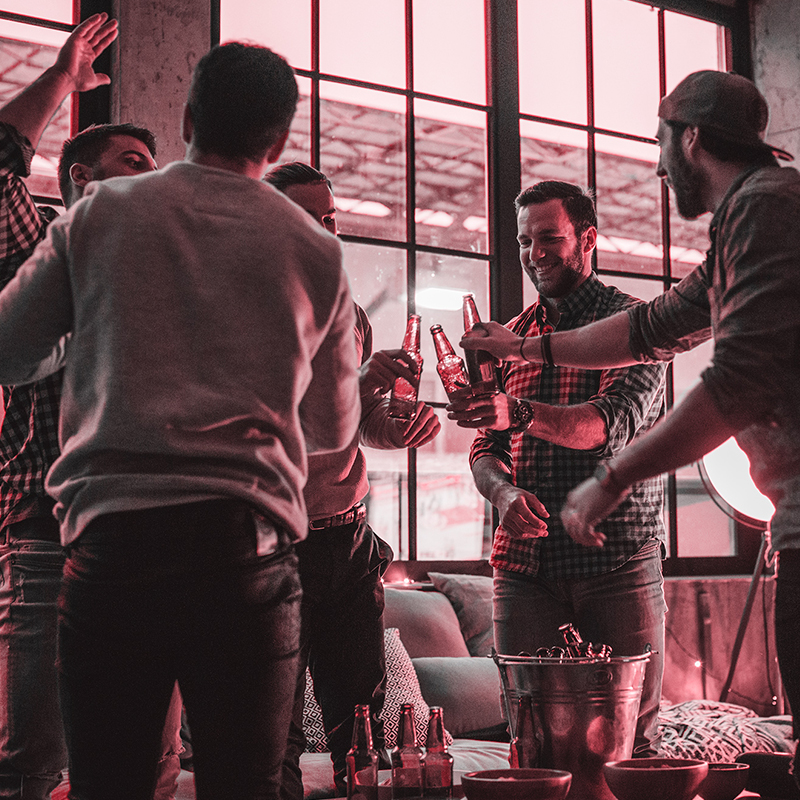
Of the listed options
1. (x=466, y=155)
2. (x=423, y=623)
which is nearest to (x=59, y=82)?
(x=423, y=623)

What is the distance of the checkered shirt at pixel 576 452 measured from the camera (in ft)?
6.35

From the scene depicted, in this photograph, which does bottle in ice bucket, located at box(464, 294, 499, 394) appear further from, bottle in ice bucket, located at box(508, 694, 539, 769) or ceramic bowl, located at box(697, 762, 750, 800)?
ceramic bowl, located at box(697, 762, 750, 800)

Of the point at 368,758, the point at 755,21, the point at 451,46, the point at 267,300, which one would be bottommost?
the point at 368,758

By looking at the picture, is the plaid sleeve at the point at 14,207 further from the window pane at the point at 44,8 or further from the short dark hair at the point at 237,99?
the window pane at the point at 44,8

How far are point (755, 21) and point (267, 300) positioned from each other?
16.1ft

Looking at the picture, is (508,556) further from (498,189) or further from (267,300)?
(498,189)

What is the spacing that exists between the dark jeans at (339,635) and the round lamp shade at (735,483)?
2607 mm

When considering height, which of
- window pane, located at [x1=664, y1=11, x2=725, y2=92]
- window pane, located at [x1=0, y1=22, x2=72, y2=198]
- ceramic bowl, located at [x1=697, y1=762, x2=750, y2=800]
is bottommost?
ceramic bowl, located at [x1=697, y1=762, x2=750, y2=800]

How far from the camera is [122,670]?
3.20 ft

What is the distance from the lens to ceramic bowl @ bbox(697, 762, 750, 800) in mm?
1562

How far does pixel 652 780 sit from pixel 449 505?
256 cm

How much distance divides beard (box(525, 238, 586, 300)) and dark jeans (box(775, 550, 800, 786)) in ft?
3.63

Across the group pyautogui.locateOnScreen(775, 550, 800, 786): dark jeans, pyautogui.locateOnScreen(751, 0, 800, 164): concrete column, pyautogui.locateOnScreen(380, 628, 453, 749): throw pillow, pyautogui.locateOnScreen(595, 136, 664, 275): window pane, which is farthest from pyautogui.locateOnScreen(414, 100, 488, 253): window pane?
pyautogui.locateOnScreen(775, 550, 800, 786): dark jeans

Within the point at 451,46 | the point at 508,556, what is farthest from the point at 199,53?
the point at 508,556
